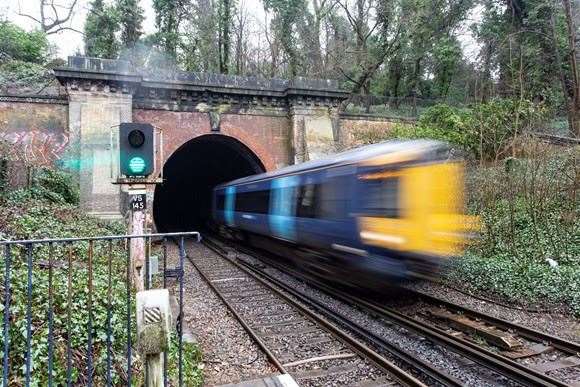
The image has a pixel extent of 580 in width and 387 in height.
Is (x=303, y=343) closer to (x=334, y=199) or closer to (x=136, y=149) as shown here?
(x=334, y=199)

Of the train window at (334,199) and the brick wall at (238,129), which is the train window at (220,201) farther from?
the train window at (334,199)

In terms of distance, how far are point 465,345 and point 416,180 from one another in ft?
9.11

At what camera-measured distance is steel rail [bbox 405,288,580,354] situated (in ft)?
18.9

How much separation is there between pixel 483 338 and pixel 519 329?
23.6 inches

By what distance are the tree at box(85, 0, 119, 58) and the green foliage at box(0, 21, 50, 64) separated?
292cm

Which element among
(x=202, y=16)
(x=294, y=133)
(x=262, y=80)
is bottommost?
(x=294, y=133)

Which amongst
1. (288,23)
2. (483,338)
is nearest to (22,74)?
(288,23)

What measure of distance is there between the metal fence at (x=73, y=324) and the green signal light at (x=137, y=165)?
3.43 feet

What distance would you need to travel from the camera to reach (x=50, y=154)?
13.6 metres

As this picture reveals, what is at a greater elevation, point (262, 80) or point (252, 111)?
point (262, 80)

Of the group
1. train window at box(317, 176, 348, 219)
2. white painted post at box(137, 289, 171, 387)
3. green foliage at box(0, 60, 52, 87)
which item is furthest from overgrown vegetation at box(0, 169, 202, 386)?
green foliage at box(0, 60, 52, 87)

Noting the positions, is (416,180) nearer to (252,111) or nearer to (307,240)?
(307,240)

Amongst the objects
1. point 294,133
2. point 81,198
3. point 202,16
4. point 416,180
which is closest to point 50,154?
point 81,198

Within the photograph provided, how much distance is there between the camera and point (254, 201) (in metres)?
13.6
